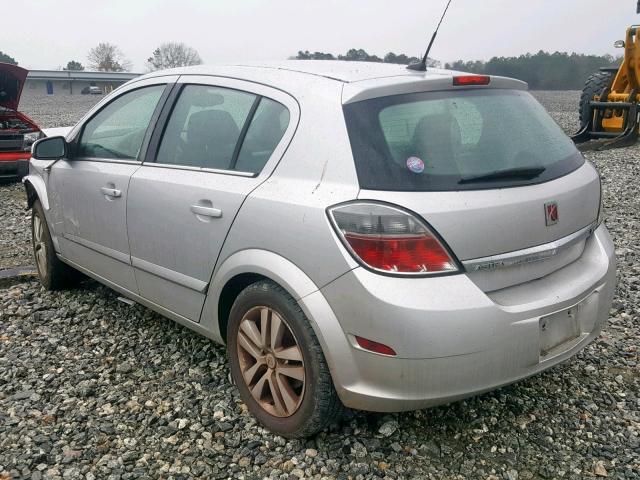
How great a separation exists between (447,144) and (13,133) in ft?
30.0

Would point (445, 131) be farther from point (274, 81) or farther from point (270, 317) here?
point (270, 317)

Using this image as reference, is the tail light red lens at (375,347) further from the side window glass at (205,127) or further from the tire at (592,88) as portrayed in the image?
the tire at (592,88)

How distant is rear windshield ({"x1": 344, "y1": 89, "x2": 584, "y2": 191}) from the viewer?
243 cm

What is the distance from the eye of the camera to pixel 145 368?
3.57 m

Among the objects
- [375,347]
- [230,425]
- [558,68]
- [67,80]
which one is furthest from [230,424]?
[67,80]

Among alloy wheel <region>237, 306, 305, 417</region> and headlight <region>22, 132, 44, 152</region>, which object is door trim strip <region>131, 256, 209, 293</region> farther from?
headlight <region>22, 132, 44, 152</region>

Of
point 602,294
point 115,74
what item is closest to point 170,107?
point 602,294

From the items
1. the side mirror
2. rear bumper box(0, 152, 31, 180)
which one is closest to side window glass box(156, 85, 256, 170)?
the side mirror

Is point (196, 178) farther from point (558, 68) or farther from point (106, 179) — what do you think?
point (558, 68)

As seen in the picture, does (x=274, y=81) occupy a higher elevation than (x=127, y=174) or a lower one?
higher

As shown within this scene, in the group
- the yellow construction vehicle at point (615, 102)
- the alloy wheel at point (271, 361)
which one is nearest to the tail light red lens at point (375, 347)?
the alloy wheel at point (271, 361)

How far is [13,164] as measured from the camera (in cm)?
981

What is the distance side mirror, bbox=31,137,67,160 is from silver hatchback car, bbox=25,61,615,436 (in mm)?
1005

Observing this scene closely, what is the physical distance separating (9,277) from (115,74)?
7354 centimetres
